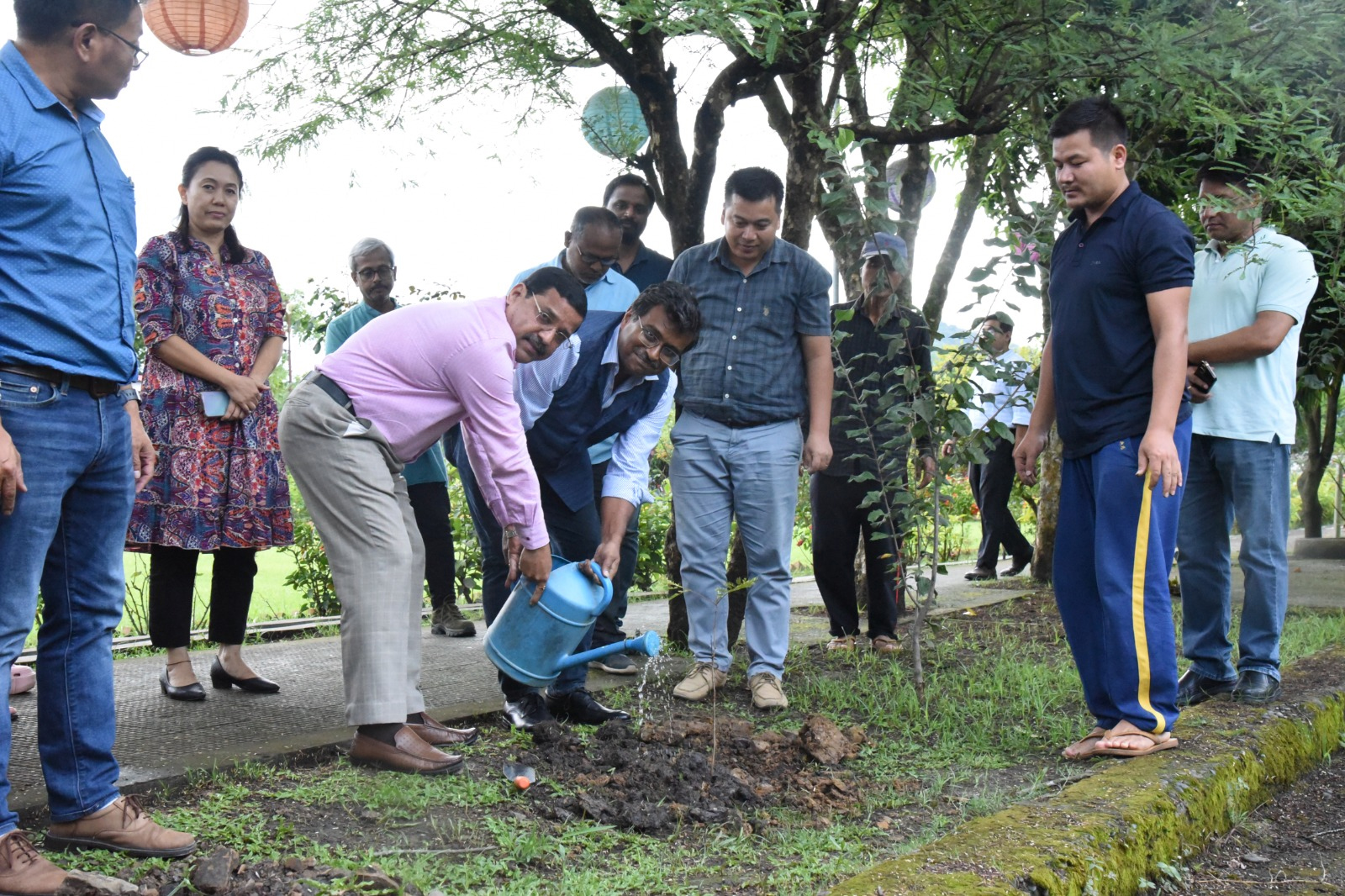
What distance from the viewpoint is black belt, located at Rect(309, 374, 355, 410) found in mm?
3420

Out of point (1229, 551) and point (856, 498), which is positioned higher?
point (856, 498)

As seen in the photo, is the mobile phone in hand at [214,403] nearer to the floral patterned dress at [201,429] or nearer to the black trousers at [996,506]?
the floral patterned dress at [201,429]

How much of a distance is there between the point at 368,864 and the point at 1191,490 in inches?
129

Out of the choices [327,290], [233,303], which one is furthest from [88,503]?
[327,290]

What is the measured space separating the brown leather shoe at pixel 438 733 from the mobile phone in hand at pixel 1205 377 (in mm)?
2788

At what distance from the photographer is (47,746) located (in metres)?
2.65

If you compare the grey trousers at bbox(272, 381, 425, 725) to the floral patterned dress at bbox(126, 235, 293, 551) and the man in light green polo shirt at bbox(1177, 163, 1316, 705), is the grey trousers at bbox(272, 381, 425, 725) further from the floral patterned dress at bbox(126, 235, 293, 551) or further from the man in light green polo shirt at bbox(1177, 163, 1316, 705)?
the man in light green polo shirt at bbox(1177, 163, 1316, 705)

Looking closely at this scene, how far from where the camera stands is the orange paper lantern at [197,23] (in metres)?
5.02

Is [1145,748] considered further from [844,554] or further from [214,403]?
[214,403]

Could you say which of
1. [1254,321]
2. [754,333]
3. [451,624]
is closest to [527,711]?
[754,333]

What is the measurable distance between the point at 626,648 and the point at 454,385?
0.93 meters

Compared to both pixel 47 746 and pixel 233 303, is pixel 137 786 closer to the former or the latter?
pixel 47 746

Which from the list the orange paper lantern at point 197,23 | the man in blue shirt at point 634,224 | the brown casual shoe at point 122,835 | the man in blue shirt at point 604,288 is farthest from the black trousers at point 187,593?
the orange paper lantern at point 197,23

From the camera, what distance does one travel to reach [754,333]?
4.62m
